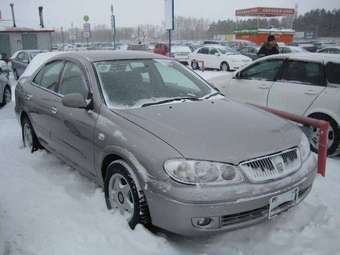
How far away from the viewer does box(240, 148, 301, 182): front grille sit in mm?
2871

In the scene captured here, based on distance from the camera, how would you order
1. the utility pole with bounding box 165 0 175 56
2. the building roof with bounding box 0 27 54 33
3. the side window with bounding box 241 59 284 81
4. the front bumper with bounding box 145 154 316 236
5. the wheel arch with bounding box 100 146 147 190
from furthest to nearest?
the building roof with bounding box 0 27 54 33 < the utility pole with bounding box 165 0 175 56 < the side window with bounding box 241 59 284 81 < the wheel arch with bounding box 100 146 147 190 < the front bumper with bounding box 145 154 316 236

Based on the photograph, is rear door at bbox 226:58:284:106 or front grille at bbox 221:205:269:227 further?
rear door at bbox 226:58:284:106

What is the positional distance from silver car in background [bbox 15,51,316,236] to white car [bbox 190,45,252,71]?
17.5 m

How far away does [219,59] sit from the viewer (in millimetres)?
22219

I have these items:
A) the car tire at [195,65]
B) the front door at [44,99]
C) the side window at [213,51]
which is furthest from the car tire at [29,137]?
the car tire at [195,65]

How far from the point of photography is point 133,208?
10.4 feet

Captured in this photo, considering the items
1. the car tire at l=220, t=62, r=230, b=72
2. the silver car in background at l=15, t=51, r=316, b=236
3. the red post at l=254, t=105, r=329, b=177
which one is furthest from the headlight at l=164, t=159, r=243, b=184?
the car tire at l=220, t=62, r=230, b=72

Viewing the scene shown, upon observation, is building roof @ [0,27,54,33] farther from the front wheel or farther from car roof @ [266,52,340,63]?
car roof @ [266,52,340,63]

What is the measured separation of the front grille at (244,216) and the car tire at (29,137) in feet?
11.4

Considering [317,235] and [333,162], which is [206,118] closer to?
[317,235]

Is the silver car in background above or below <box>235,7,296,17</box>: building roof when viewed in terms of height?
below

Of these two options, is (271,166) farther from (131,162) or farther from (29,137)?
(29,137)

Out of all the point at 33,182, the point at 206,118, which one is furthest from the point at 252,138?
the point at 33,182

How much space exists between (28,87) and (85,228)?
114 inches
